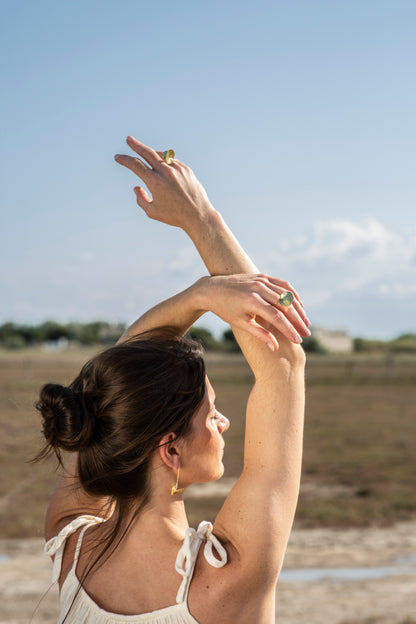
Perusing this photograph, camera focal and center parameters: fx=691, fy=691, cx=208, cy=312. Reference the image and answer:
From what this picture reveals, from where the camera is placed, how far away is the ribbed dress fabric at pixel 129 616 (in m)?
1.19

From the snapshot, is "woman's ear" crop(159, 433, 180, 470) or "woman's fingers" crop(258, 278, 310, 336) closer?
"woman's fingers" crop(258, 278, 310, 336)

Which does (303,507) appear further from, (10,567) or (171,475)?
(171,475)

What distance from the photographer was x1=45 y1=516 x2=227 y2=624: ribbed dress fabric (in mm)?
1192

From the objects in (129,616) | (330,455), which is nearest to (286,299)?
(129,616)

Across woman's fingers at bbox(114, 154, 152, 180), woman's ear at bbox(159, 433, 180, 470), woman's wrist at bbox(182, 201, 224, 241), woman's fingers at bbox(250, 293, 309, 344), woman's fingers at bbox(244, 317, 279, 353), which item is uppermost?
woman's fingers at bbox(114, 154, 152, 180)

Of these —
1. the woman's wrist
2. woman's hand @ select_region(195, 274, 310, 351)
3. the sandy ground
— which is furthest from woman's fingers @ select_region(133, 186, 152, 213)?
the sandy ground

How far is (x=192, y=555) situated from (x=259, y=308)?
449 mm

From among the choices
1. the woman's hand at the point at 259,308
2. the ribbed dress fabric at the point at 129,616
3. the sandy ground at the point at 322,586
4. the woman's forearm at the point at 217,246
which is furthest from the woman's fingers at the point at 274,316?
the sandy ground at the point at 322,586

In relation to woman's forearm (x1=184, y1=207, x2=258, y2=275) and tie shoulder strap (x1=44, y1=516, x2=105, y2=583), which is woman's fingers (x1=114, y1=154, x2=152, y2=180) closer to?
woman's forearm (x1=184, y1=207, x2=258, y2=275)

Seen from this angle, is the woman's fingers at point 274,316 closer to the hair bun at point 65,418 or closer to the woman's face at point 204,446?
the woman's face at point 204,446

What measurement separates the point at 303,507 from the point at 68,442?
9.54m

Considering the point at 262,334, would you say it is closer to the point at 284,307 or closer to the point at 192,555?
the point at 284,307

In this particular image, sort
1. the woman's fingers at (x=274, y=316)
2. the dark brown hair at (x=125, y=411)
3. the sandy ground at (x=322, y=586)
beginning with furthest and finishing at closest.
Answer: the sandy ground at (x=322, y=586) → the dark brown hair at (x=125, y=411) → the woman's fingers at (x=274, y=316)

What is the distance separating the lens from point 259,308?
1142 millimetres
